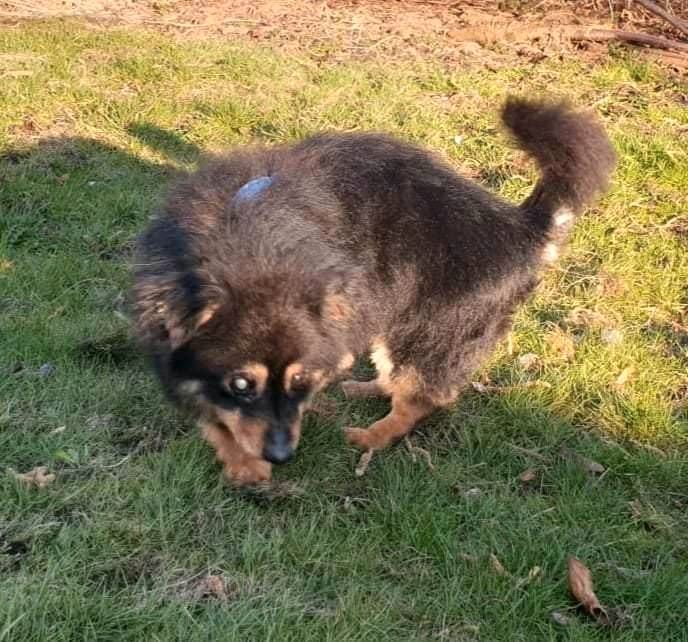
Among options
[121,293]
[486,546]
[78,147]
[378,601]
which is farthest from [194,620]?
[78,147]

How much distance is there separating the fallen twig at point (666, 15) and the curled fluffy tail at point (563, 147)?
5310 millimetres

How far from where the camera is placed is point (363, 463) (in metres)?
3.63

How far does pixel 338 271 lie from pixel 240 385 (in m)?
0.60

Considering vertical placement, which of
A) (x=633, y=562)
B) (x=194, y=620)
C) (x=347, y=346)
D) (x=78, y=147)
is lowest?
(x=78, y=147)

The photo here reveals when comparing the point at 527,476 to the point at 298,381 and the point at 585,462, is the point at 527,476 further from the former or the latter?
the point at 298,381

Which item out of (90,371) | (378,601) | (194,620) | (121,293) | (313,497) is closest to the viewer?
(194,620)

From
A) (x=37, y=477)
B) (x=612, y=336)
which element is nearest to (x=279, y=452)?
(x=37, y=477)

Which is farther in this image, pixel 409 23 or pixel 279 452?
pixel 409 23

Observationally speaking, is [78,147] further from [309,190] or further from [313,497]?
[313,497]

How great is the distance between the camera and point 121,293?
4.64 meters

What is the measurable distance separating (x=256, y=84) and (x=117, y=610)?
5454 mm

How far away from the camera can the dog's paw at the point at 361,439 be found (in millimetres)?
3760

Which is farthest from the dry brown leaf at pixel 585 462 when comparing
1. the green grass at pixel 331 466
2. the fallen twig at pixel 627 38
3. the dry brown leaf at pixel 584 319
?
the fallen twig at pixel 627 38

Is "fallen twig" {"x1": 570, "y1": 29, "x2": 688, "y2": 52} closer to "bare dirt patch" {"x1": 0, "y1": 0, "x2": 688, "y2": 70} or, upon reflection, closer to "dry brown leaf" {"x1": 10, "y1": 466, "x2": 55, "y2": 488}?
"bare dirt patch" {"x1": 0, "y1": 0, "x2": 688, "y2": 70}
